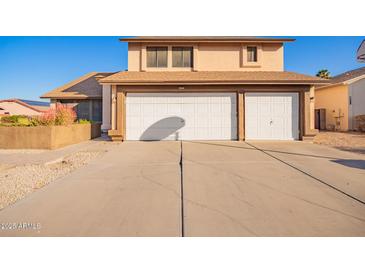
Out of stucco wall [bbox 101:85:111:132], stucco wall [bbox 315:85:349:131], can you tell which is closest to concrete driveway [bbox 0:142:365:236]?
stucco wall [bbox 101:85:111:132]

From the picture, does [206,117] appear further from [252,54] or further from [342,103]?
[342,103]

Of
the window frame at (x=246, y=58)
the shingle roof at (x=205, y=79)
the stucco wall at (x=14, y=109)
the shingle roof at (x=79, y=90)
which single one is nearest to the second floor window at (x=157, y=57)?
the shingle roof at (x=205, y=79)

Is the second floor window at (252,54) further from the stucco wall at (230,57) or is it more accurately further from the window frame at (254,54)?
the stucco wall at (230,57)

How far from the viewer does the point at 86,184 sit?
16.6 feet

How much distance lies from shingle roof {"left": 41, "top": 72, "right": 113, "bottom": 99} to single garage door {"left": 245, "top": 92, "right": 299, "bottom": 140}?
11083mm

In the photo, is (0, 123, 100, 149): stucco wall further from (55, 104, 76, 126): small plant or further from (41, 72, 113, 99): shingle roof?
(41, 72, 113, 99): shingle roof

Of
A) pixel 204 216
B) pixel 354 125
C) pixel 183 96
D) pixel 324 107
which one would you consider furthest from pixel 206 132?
pixel 324 107

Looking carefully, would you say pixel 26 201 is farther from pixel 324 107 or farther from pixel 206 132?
pixel 324 107

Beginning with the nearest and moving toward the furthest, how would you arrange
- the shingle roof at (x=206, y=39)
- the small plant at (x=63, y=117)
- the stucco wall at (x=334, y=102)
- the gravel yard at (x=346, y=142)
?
the gravel yard at (x=346, y=142), the small plant at (x=63, y=117), the shingle roof at (x=206, y=39), the stucco wall at (x=334, y=102)

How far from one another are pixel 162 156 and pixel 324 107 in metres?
19.6

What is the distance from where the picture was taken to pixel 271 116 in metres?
11.7

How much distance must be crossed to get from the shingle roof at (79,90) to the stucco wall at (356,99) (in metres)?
19.8

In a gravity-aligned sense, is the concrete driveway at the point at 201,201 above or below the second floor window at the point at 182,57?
below

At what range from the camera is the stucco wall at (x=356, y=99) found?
1798 centimetres
